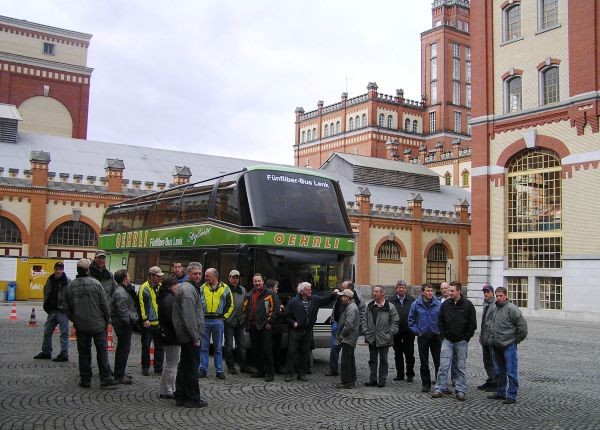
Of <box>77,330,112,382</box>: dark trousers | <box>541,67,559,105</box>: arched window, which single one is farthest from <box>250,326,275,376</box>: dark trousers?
<box>541,67,559,105</box>: arched window

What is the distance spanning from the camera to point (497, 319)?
10.8 m

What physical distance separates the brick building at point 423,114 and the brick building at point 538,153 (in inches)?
1254

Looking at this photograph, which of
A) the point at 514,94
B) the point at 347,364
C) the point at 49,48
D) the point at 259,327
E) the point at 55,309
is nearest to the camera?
the point at 347,364

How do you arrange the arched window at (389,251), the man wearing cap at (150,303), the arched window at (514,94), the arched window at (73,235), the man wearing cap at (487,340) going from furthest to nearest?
the arched window at (389,251)
the arched window at (73,235)
the arched window at (514,94)
the man wearing cap at (150,303)
the man wearing cap at (487,340)

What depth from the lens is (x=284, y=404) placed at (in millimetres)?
10172

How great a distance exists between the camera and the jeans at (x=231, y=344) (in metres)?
13.1

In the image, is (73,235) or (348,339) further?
(73,235)

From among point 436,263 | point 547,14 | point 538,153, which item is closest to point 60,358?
point 538,153

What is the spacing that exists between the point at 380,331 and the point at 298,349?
169cm

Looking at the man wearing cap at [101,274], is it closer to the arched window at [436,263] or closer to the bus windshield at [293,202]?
the bus windshield at [293,202]

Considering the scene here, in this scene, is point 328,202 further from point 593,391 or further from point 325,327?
point 593,391

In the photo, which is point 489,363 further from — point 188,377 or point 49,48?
point 49,48

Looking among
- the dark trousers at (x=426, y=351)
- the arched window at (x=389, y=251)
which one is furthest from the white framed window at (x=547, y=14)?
the dark trousers at (x=426, y=351)

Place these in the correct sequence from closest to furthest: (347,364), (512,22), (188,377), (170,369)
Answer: (188,377), (170,369), (347,364), (512,22)
